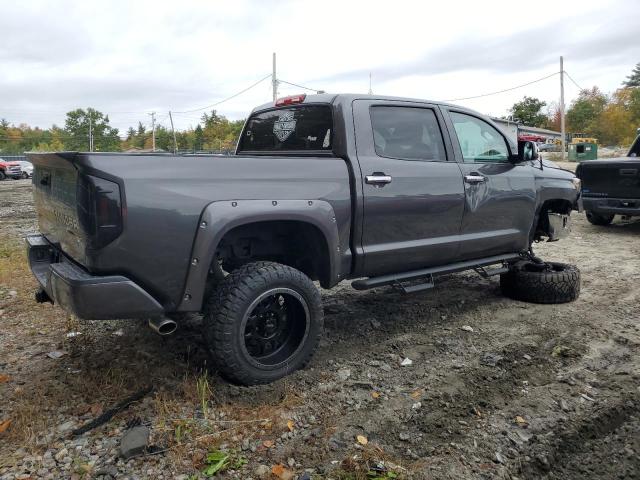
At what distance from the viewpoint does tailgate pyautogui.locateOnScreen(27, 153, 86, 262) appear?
277cm

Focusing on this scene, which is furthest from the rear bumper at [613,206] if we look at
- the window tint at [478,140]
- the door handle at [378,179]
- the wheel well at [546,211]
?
the door handle at [378,179]

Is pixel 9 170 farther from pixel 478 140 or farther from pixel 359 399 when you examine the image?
pixel 359 399

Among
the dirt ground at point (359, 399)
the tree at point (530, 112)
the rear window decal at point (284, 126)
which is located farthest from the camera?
the tree at point (530, 112)

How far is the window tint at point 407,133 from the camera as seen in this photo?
383cm

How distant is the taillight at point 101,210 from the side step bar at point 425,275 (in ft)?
5.69

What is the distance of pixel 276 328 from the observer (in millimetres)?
3316

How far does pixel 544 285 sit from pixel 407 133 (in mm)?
2100

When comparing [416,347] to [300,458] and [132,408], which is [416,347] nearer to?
[300,458]

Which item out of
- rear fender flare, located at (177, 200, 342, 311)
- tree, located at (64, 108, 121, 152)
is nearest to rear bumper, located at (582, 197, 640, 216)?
rear fender flare, located at (177, 200, 342, 311)

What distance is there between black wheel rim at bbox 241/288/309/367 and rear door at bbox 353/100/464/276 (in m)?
0.67

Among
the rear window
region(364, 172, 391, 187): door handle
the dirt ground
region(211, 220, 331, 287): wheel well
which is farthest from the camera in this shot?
the rear window

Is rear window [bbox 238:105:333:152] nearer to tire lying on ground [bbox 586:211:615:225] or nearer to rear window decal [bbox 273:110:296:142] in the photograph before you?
rear window decal [bbox 273:110:296:142]

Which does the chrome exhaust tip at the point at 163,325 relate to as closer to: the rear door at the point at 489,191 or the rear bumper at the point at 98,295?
the rear bumper at the point at 98,295

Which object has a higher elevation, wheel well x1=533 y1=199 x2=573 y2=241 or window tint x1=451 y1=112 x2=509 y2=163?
window tint x1=451 y1=112 x2=509 y2=163
